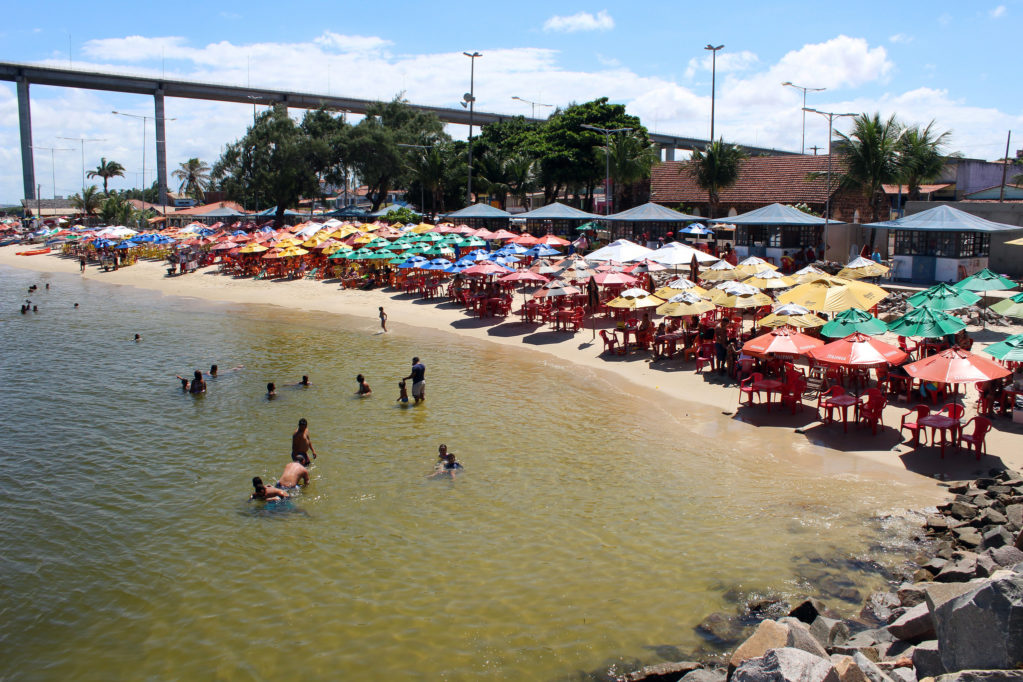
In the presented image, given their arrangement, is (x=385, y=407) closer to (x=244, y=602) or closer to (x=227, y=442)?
(x=227, y=442)

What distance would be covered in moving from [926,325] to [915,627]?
10.1m

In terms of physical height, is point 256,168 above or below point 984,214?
above

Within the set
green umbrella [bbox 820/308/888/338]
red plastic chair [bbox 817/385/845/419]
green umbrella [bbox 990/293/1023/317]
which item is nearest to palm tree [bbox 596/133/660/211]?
green umbrella [bbox 990/293/1023/317]

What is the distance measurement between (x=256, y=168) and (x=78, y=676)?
5936cm

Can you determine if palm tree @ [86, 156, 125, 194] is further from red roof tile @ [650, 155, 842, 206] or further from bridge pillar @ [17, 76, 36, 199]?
red roof tile @ [650, 155, 842, 206]

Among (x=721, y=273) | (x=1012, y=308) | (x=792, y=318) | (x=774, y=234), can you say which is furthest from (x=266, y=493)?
(x=774, y=234)

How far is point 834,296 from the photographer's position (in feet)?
61.1

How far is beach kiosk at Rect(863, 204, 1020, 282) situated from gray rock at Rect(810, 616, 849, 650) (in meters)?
22.8

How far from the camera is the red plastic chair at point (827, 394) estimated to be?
14873mm

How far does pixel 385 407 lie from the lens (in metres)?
17.8

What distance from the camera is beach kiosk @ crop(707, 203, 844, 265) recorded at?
33.1m

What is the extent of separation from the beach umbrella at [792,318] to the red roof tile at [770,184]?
78.3ft

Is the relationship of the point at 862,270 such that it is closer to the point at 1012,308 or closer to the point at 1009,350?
the point at 1012,308

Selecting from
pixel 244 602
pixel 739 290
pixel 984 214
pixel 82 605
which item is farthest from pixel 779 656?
pixel 984 214
